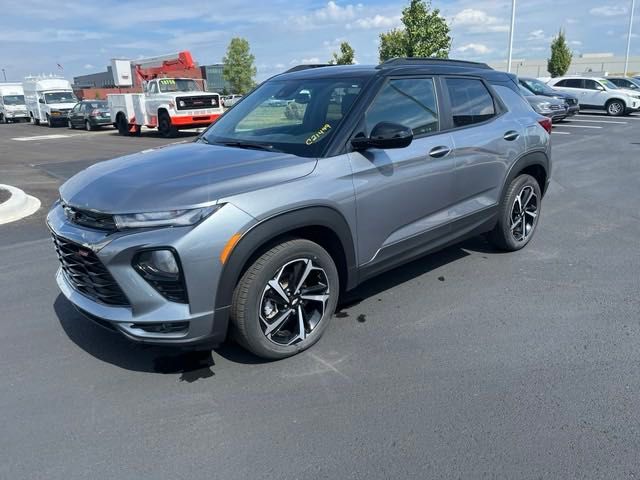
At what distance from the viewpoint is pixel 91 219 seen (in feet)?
9.87

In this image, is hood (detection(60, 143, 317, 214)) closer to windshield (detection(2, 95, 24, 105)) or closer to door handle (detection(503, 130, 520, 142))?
door handle (detection(503, 130, 520, 142))

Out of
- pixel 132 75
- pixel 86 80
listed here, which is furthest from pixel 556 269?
pixel 86 80

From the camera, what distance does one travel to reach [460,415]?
110 inches

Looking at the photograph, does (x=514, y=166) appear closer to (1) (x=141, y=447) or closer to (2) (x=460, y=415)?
Answer: (2) (x=460, y=415)

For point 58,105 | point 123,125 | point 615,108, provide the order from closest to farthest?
point 123,125 < point 615,108 < point 58,105

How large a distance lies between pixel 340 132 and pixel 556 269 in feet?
8.90

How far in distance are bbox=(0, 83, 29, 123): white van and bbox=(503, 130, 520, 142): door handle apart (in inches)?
1569

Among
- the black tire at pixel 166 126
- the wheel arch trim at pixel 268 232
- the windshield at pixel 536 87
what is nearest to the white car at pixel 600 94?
the windshield at pixel 536 87

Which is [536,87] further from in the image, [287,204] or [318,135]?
[287,204]

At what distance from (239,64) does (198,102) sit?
36.7 metres

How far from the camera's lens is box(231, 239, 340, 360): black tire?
303cm

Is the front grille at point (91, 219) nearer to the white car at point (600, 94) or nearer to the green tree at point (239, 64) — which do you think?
the white car at point (600, 94)

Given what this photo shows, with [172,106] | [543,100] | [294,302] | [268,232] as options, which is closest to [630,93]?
[543,100]

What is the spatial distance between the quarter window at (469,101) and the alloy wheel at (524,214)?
37.7 inches
